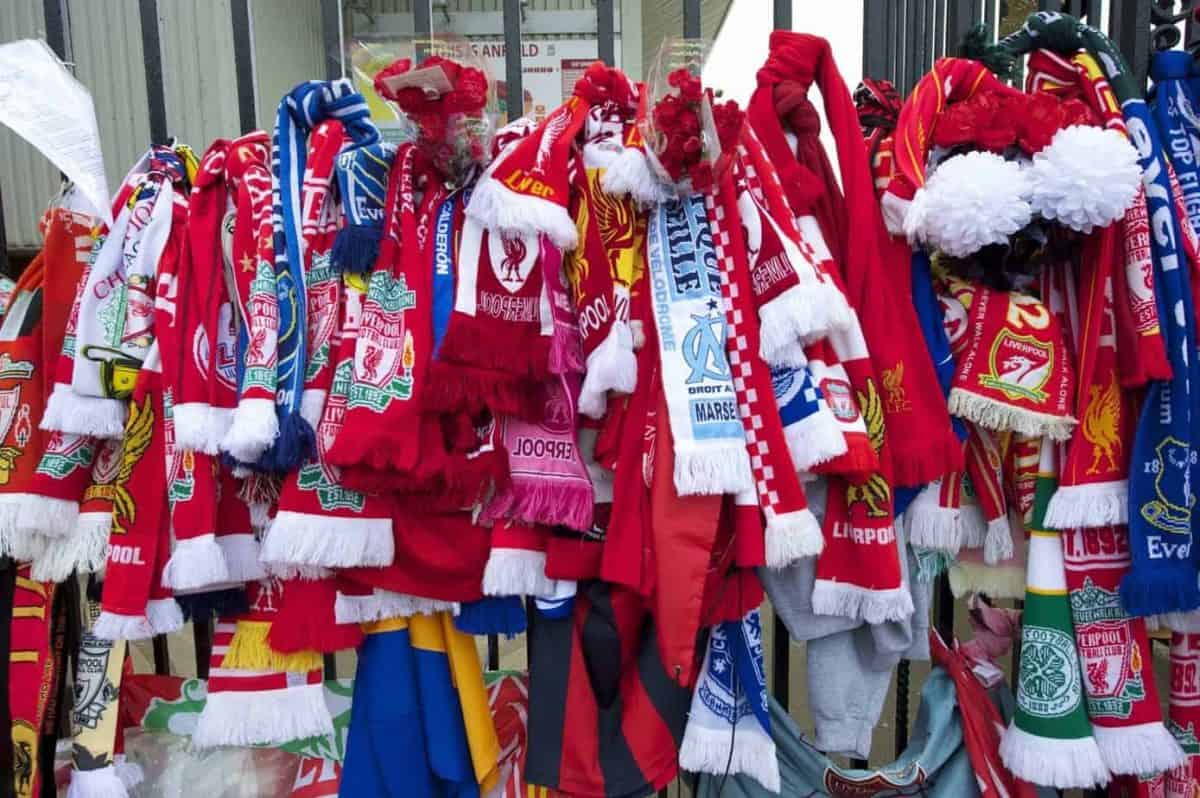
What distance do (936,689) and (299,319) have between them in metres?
1.22

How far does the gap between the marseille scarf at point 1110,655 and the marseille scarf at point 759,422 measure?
0.47 m

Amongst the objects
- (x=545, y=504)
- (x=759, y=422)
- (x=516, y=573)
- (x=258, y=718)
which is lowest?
(x=258, y=718)

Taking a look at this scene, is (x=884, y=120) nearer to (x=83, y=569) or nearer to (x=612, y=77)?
(x=612, y=77)

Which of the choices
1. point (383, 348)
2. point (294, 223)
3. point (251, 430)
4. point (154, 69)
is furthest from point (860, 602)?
point (154, 69)

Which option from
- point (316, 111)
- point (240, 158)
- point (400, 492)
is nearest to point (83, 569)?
point (400, 492)

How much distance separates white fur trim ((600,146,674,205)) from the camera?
3.49ft

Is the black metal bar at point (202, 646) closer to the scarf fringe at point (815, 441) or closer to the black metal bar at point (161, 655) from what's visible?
the black metal bar at point (161, 655)

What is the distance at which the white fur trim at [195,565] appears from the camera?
1.05 metres

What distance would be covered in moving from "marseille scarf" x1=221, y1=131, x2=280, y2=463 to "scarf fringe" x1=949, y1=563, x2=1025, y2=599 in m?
1.12

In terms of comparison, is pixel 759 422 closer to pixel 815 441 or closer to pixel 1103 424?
pixel 815 441

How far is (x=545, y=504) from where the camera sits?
1.10 metres

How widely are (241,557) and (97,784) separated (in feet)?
1.38

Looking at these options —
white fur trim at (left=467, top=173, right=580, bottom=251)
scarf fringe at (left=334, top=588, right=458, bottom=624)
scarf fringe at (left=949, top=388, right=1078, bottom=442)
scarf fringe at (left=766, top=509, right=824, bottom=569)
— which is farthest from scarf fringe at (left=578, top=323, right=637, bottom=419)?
scarf fringe at (left=949, top=388, right=1078, bottom=442)

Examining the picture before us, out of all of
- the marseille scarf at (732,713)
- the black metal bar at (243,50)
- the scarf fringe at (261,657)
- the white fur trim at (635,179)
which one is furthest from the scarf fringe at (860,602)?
the black metal bar at (243,50)
